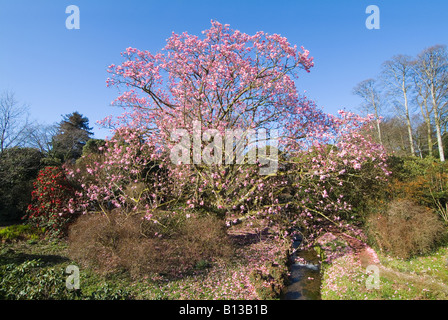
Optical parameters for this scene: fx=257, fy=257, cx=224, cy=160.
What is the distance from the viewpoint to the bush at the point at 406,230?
23.3 ft

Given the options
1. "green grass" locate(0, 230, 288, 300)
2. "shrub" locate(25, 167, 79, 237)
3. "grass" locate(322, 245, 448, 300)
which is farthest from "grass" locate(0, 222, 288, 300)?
"grass" locate(322, 245, 448, 300)

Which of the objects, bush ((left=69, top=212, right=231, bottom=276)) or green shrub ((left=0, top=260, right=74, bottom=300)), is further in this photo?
bush ((left=69, top=212, right=231, bottom=276))

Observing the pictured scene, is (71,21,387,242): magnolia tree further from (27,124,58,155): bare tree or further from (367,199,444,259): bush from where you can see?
(27,124,58,155): bare tree

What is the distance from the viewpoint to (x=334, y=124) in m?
8.02

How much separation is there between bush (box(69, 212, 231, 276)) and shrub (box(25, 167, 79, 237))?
129cm

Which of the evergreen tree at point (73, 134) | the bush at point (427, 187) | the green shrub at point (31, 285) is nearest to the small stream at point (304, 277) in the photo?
the bush at point (427, 187)

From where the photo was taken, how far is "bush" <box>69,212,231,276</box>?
5.91 m

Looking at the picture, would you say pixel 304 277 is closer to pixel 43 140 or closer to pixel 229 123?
pixel 229 123

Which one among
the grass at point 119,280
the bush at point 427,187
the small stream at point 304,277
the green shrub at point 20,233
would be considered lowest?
the small stream at point 304,277

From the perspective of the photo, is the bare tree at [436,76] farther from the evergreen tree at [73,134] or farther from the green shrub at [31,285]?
the evergreen tree at [73,134]

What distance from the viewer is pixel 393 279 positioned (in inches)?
232

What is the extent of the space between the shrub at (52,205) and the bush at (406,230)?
9.98 metres

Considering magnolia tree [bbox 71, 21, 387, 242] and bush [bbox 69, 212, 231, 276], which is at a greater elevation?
magnolia tree [bbox 71, 21, 387, 242]
